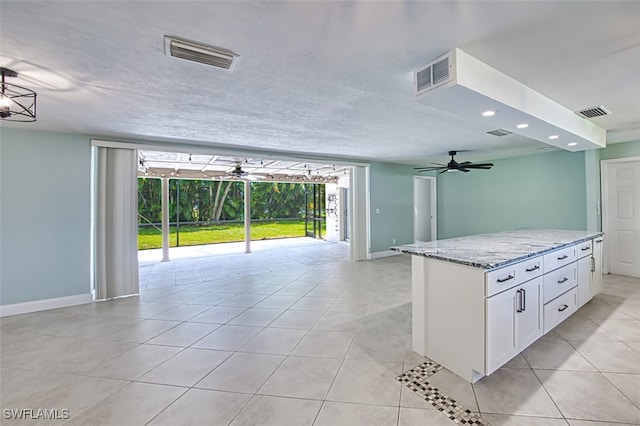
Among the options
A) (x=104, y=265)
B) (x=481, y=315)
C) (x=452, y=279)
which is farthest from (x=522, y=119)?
(x=104, y=265)

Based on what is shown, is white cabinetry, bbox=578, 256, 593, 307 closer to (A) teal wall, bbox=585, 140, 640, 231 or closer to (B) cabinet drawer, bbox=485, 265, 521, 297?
(B) cabinet drawer, bbox=485, 265, 521, 297

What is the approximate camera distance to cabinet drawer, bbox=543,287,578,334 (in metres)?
2.51

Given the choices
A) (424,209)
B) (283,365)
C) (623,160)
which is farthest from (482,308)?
(424,209)

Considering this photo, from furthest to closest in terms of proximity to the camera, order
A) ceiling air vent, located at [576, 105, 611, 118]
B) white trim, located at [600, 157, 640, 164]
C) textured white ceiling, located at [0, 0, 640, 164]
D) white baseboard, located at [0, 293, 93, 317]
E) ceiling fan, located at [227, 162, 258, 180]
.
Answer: ceiling fan, located at [227, 162, 258, 180] → white trim, located at [600, 157, 640, 164] → white baseboard, located at [0, 293, 93, 317] → ceiling air vent, located at [576, 105, 611, 118] → textured white ceiling, located at [0, 0, 640, 164]

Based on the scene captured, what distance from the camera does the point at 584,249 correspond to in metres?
3.20

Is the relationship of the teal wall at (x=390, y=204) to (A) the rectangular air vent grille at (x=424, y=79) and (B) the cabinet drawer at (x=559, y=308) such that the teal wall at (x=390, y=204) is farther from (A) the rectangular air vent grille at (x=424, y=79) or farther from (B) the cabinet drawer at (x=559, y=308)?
(A) the rectangular air vent grille at (x=424, y=79)

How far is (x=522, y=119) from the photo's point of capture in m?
2.68

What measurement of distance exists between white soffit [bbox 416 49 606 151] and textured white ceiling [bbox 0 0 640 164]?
79mm

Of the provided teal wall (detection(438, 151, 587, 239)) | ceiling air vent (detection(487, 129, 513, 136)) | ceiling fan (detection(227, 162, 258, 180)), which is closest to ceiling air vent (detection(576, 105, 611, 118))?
ceiling air vent (detection(487, 129, 513, 136))

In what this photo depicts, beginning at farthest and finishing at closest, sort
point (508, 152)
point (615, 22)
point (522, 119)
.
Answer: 1. point (508, 152)
2. point (522, 119)
3. point (615, 22)

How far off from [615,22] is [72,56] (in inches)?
134

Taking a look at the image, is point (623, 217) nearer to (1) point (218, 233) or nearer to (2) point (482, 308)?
(2) point (482, 308)

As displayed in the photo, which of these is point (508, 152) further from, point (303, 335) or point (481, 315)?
point (303, 335)

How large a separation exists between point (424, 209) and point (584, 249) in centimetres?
530
